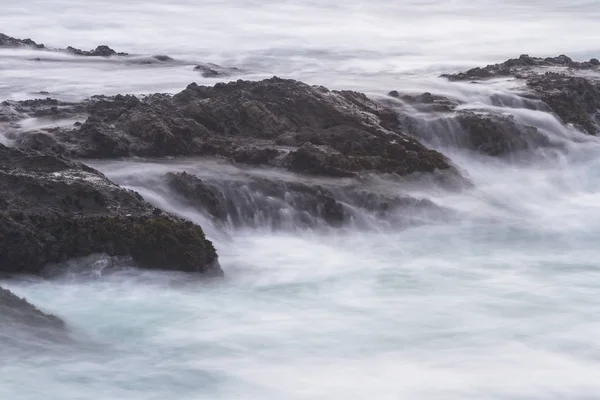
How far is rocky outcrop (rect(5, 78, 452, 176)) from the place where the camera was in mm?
12398

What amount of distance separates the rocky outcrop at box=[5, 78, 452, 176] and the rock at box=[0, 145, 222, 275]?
1937 millimetres

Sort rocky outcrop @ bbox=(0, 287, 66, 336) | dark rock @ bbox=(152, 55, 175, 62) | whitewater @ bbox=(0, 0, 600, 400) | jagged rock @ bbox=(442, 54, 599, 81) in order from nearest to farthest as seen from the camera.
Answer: whitewater @ bbox=(0, 0, 600, 400)
rocky outcrop @ bbox=(0, 287, 66, 336)
jagged rock @ bbox=(442, 54, 599, 81)
dark rock @ bbox=(152, 55, 175, 62)

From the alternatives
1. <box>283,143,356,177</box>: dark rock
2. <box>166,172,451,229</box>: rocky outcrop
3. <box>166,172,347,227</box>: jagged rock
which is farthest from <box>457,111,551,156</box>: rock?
<box>166,172,347,227</box>: jagged rock

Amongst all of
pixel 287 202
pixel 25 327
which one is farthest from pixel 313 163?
pixel 25 327

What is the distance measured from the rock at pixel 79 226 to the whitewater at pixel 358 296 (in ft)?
0.62

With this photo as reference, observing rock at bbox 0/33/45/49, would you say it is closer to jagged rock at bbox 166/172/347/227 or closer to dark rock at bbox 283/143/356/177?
dark rock at bbox 283/143/356/177

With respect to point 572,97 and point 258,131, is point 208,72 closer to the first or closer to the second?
point 258,131

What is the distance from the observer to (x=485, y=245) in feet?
38.4

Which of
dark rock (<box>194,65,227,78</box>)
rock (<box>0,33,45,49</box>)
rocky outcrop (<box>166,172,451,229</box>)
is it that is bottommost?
rocky outcrop (<box>166,172,451,229</box>)

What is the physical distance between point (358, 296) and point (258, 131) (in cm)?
384

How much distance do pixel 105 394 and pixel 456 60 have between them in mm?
16084

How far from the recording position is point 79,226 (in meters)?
9.66

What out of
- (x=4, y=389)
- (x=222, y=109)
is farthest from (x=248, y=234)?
(x=4, y=389)

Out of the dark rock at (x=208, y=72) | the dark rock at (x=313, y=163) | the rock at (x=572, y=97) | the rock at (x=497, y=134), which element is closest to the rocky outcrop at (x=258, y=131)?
the dark rock at (x=313, y=163)
